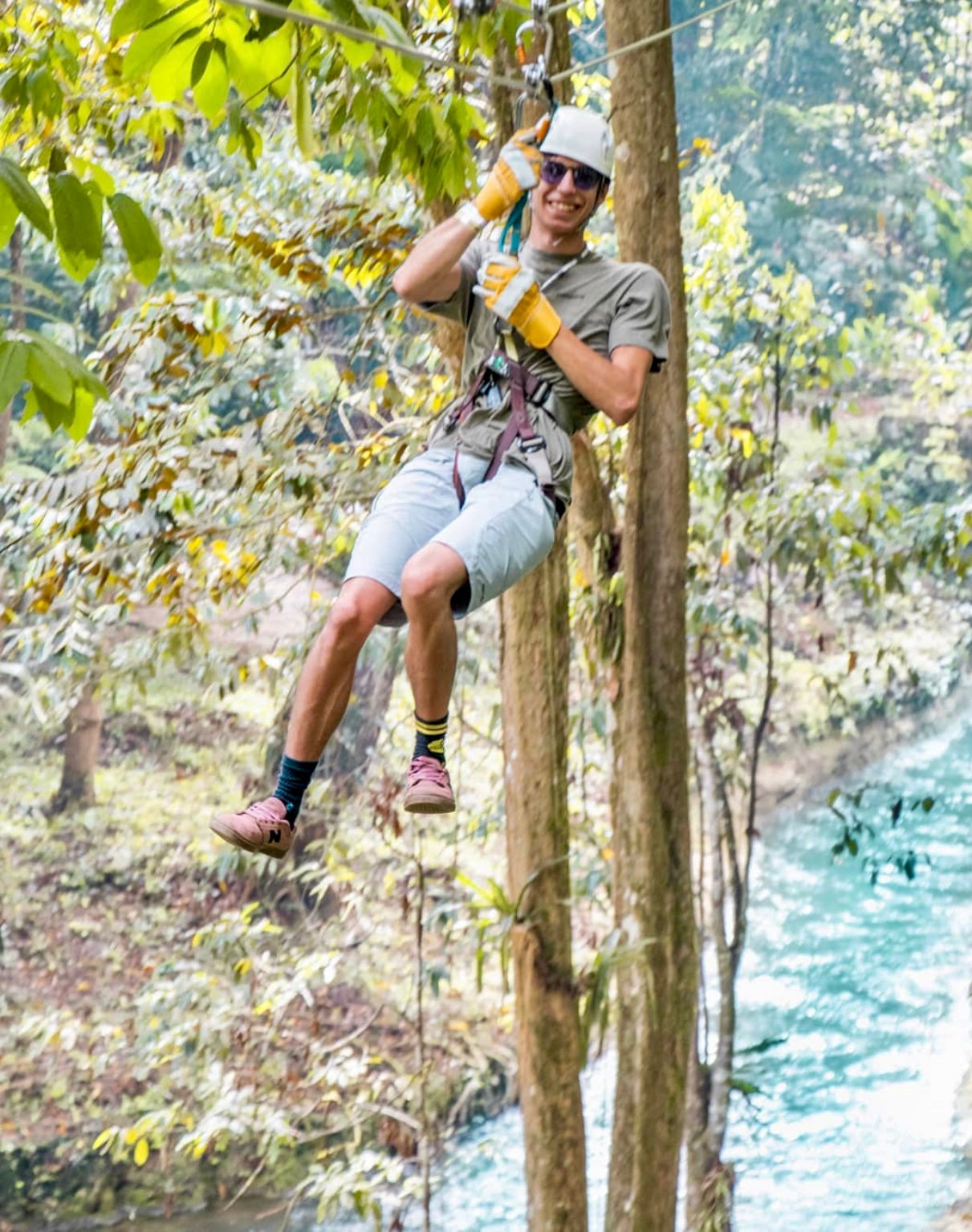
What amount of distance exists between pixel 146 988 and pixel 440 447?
406 cm

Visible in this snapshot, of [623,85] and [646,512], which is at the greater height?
[623,85]

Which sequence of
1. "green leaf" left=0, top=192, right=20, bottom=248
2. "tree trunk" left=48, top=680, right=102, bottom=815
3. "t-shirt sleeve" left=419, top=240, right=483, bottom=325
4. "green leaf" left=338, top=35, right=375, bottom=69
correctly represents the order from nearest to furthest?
"green leaf" left=0, top=192, right=20, bottom=248 < "green leaf" left=338, top=35, right=375, bottom=69 < "t-shirt sleeve" left=419, top=240, right=483, bottom=325 < "tree trunk" left=48, top=680, right=102, bottom=815

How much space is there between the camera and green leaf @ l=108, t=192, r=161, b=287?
1512 mm

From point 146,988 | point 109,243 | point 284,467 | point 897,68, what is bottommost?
point 146,988

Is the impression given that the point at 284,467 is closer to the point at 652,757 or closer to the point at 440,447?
the point at 652,757

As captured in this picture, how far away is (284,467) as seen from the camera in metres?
4.04

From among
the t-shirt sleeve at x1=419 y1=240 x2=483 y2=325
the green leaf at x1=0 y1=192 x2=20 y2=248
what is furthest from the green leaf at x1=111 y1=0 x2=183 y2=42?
the t-shirt sleeve at x1=419 y1=240 x2=483 y2=325

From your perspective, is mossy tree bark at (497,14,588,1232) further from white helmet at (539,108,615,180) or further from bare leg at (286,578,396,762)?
bare leg at (286,578,396,762)

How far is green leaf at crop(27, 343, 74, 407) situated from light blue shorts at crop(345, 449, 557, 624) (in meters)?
0.84

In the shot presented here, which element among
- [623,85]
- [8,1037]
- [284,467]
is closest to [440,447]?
[623,85]

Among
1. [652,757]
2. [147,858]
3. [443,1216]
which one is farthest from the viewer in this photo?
[147,858]

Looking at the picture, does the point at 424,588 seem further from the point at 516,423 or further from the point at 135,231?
the point at 135,231

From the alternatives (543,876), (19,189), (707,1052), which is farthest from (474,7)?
(707,1052)

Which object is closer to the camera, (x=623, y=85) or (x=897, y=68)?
(x=623, y=85)
